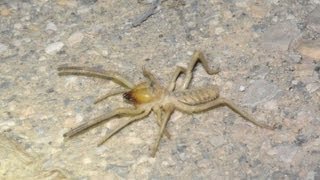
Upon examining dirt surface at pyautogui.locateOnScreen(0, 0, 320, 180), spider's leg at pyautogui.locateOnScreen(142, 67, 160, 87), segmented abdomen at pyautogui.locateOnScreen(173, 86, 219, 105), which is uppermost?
segmented abdomen at pyautogui.locateOnScreen(173, 86, 219, 105)

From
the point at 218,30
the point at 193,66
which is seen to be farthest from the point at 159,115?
the point at 218,30

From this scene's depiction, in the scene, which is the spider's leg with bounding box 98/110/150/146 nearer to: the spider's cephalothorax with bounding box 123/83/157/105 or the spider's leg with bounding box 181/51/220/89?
the spider's cephalothorax with bounding box 123/83/157/105

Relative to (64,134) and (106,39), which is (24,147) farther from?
(106,39)

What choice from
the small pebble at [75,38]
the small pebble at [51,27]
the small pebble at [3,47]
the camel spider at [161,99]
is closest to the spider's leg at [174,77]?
the camel spider at [161,99]

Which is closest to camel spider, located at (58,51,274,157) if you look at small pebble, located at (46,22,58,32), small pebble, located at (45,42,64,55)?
small pebble, located at (45,42,64,55)

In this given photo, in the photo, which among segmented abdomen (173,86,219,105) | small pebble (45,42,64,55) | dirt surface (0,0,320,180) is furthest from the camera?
small pebble (45,42,64,55)

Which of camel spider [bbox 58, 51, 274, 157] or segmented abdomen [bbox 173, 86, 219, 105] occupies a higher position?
segmented abdomen [bbox 173, 86, 219, 105]

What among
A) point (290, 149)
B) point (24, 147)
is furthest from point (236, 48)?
point (24, 147)

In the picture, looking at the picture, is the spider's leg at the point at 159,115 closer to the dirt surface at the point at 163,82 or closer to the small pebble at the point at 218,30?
the dirt surface at the point at 163,82
